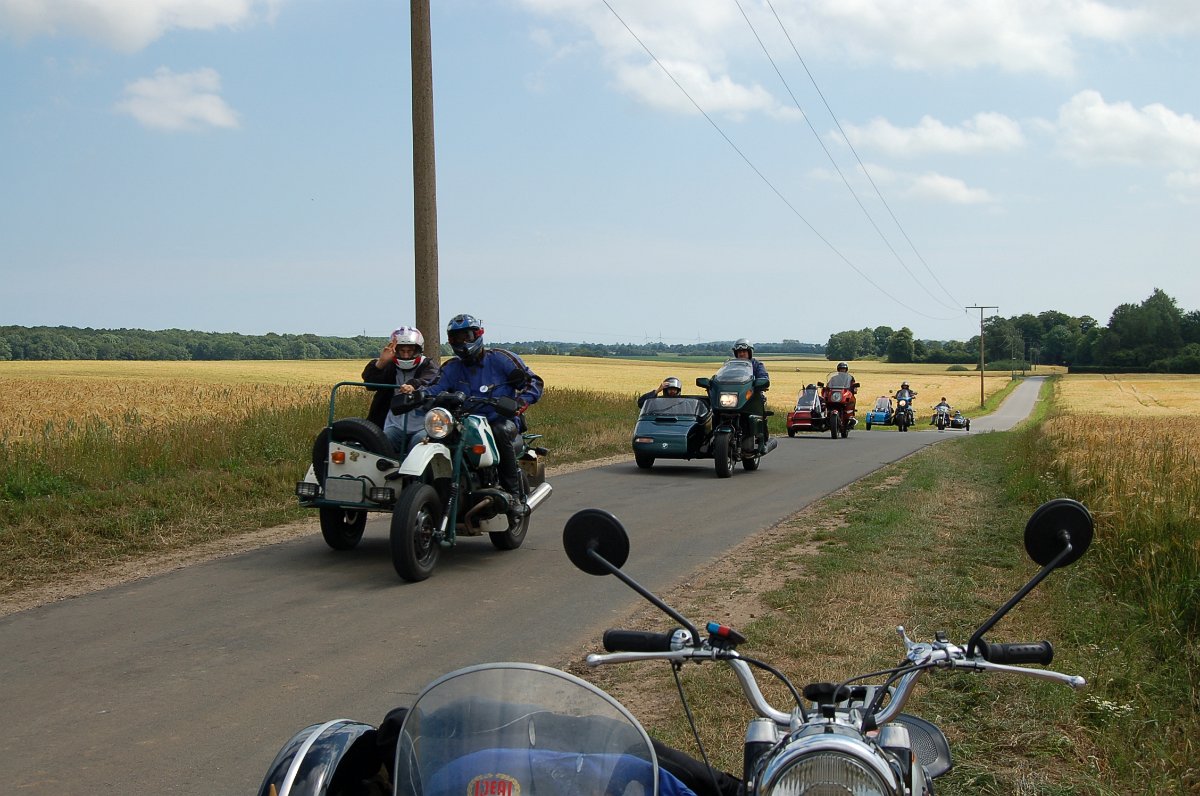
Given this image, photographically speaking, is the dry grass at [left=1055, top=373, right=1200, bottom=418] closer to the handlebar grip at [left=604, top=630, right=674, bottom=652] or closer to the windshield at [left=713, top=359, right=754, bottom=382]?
the windshield at [left=713, top=359, right=754, bottom=382]

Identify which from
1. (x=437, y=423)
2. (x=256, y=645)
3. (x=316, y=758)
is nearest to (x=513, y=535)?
(x=437, y=423)

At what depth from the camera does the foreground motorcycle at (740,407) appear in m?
18.0

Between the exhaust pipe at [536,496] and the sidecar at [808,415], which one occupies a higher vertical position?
the exhaust pipe at [536,496]

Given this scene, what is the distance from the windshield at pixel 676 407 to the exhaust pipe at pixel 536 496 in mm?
8004

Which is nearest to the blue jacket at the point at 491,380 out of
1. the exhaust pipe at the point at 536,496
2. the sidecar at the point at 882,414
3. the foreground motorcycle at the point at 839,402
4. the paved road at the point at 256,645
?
the exhaust pipe at the point at 536,496

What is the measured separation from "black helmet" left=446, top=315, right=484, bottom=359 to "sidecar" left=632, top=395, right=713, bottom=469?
27.0 ft

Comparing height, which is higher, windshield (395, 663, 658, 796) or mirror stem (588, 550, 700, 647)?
mirror stem (588, 550, 700, 647)

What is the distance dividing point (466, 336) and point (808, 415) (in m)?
22.0

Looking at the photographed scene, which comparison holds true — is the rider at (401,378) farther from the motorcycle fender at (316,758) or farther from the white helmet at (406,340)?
the motorcycle fender at (316,758)

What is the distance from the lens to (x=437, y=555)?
8.74 m

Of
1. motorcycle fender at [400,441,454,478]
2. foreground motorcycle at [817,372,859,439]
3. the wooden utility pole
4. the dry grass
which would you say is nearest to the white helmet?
motorcycle fender at [400,441,454,478]

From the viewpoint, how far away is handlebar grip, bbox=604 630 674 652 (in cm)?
265

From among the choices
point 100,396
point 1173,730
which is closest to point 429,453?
point 1173,730

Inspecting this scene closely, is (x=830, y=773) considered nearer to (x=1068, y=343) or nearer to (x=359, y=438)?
(x=359, y=438)
